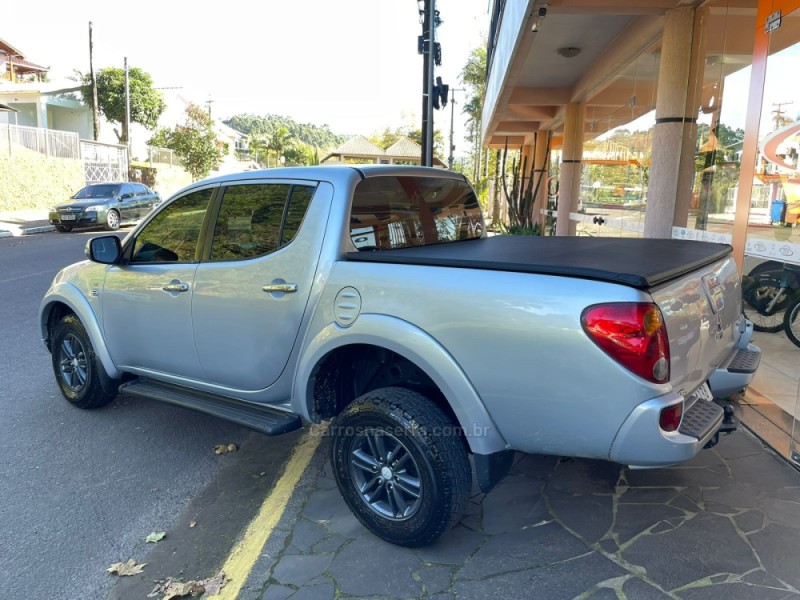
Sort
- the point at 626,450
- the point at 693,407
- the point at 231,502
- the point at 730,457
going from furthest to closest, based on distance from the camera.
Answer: the point at 730,457
the point at 231,502
the point at 693,407
the point at 626,450

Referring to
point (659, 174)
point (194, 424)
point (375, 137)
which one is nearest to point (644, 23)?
point (659, 174)

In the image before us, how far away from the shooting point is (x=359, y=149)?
4434 centimetres

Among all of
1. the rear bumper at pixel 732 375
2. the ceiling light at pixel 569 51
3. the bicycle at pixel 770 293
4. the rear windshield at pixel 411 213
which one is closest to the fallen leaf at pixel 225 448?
the rear windshield at pixel 411 213

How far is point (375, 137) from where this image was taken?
290 ft

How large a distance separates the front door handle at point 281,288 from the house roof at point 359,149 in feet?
A: 127

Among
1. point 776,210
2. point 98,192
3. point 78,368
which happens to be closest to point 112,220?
point 98,192

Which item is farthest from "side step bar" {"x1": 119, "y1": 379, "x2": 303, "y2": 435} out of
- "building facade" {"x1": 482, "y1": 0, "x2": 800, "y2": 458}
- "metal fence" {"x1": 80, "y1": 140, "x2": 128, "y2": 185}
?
"metal fence" {"x1": 80, "y1": 140, "x2": 128, "y2": 185}

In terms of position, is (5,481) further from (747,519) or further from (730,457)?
(730,457)

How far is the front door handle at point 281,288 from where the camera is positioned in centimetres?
328

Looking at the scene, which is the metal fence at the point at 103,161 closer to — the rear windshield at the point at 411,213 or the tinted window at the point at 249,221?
the tinted window at the point at 249,221

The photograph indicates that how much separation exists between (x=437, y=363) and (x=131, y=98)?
1640 inches

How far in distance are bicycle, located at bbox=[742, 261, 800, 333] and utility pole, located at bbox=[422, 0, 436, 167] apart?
6205 mm

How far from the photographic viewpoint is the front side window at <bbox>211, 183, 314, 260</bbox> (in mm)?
3484

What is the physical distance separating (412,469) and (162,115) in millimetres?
46431
